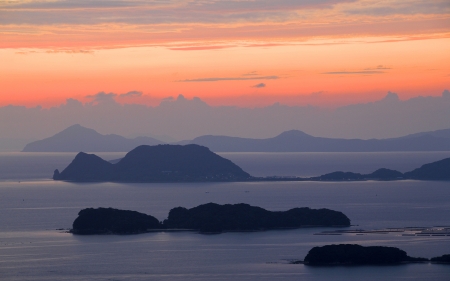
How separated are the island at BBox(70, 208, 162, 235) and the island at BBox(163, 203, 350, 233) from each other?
337 centimetres

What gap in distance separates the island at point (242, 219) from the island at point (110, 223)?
3.37 metres

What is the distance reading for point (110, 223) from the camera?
99.0 metres

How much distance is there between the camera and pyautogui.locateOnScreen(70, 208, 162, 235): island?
98.2 metres

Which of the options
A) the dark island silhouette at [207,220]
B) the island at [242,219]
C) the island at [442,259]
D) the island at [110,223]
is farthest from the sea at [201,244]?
the island at [242,219]

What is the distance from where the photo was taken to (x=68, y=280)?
66.6 m

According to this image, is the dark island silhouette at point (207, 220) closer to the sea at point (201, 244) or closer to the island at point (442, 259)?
the sea at point (201, 244)

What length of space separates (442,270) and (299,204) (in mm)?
68197

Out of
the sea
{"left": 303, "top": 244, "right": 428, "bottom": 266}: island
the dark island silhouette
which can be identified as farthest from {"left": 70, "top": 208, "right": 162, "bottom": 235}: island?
{"left": 303, "top": 244, "right": 428, "bottom": 266}: island

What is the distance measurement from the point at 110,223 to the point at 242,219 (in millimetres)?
16711

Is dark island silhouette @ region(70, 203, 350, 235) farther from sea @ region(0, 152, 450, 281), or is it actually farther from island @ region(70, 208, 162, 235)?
sea @ region(0, 152, 450, 281)

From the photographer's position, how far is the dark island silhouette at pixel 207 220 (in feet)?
324

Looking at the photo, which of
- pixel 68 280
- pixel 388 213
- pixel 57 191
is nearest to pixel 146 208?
pixel 388 213

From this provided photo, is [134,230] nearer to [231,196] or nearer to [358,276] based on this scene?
[358,276]

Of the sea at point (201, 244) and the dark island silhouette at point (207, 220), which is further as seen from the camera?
the dark island silhouette at point (207, 220)
